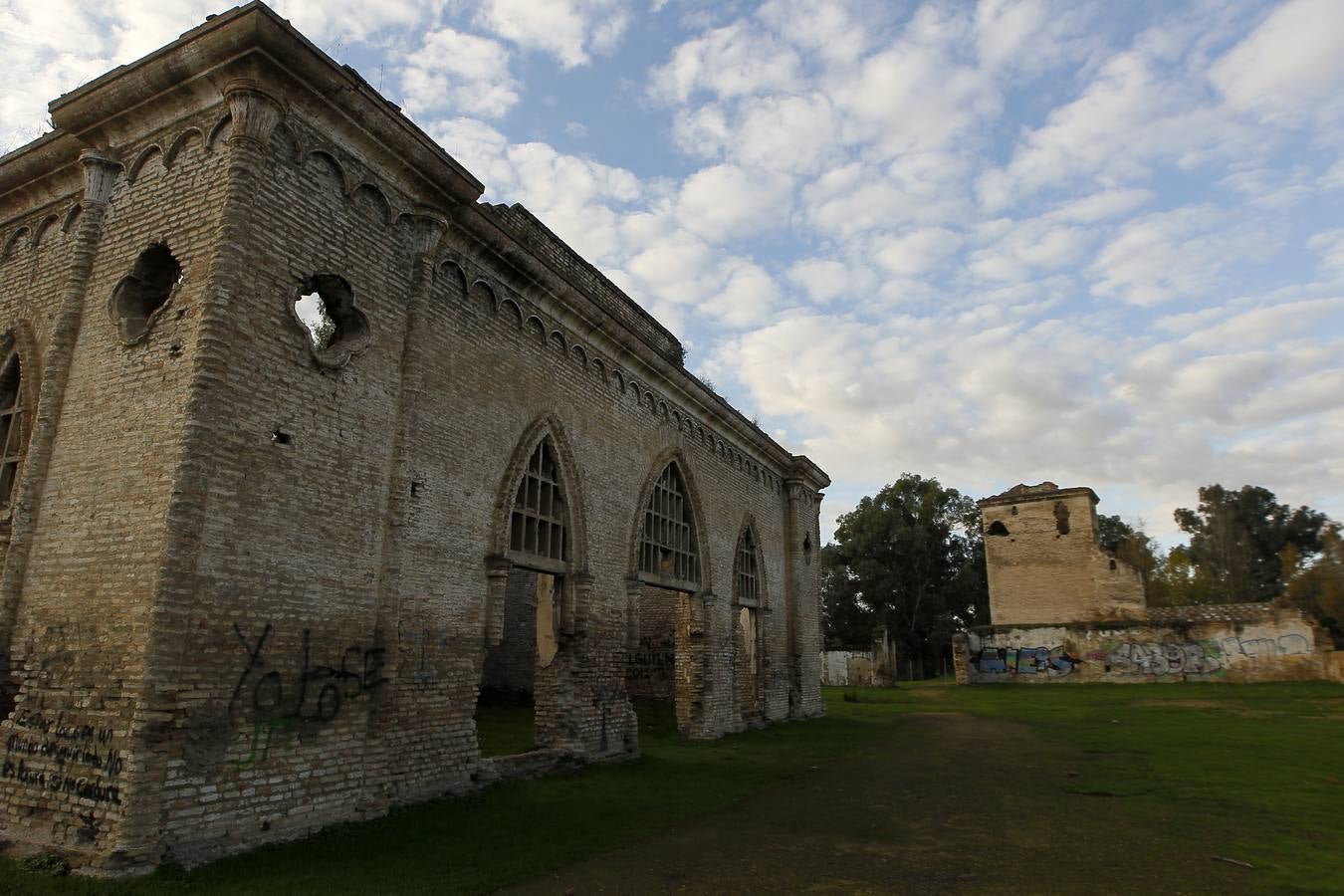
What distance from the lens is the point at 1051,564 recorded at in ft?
122

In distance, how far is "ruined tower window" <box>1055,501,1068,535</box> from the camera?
123 feet

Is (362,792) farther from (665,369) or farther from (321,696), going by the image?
(665,369)

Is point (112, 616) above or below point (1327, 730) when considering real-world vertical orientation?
above

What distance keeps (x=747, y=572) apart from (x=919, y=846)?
11.5 meters

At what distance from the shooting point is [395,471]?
349 inches

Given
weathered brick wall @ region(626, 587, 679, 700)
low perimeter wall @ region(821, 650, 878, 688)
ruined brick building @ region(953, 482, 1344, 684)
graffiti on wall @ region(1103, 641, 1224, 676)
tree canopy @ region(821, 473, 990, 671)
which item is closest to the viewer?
weathered brick wall @ region(626, 587, 679, 700)

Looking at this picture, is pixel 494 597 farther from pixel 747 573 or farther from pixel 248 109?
pixel 747 573

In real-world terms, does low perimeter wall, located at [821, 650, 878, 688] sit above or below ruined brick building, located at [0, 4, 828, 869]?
below

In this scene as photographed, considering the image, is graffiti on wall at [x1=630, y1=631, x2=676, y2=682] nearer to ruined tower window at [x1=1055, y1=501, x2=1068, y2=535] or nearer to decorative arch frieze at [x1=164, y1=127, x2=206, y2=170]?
decorative arch frieze at [x1=164, y1=127, x2=206, y2=170]

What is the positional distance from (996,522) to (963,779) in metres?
30.3

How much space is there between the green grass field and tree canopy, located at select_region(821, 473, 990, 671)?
27023mm

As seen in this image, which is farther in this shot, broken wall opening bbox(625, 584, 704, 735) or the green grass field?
broken wall opening bbox(625, 584, 704, 735)

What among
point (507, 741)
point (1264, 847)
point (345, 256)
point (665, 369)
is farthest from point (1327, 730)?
point (345, 256)

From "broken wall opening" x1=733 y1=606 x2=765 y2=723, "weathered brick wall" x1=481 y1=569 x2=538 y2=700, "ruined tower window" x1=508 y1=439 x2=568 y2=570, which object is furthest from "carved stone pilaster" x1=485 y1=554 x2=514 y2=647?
"weathered brick wall" x1=481 y1=569 x2=538 y2=700
